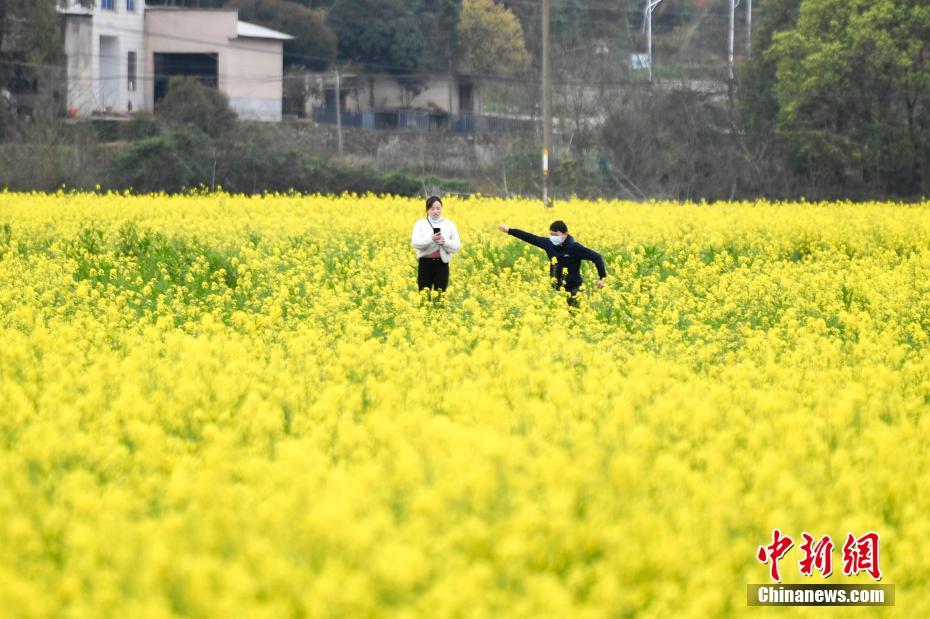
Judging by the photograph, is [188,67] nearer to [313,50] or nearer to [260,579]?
[313,50]

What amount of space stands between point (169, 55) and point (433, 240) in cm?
3930

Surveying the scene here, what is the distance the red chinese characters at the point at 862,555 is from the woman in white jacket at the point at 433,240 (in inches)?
317

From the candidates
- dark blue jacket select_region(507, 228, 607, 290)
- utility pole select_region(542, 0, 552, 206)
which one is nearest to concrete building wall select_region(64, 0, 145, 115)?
utility pole select_region(542, 0, 552, 206)

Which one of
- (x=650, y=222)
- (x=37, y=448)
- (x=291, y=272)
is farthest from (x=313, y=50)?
(x=37, y=448)

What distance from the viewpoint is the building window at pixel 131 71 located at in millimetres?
49250

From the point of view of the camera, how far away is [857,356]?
34.2 ft

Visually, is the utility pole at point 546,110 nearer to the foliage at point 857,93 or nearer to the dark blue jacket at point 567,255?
the foliage at point 857,93

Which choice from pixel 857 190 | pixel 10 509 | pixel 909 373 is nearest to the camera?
pixel 10 509

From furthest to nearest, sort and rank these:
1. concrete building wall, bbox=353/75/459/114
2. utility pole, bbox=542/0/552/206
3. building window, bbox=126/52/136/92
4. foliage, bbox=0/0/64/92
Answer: concrete building wall, bbox=353/75/459/114, building window, bbox=126/52/136/92, foliage, bbox=0/0/64/92, utility pole, bbox=542/0/552/206

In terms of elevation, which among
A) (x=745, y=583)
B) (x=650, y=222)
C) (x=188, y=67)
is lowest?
(x=745, y=583)

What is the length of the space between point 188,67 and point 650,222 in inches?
1154

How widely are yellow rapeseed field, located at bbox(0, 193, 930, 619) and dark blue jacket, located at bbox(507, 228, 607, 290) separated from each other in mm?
306

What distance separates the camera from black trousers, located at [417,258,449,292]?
14.3 m
